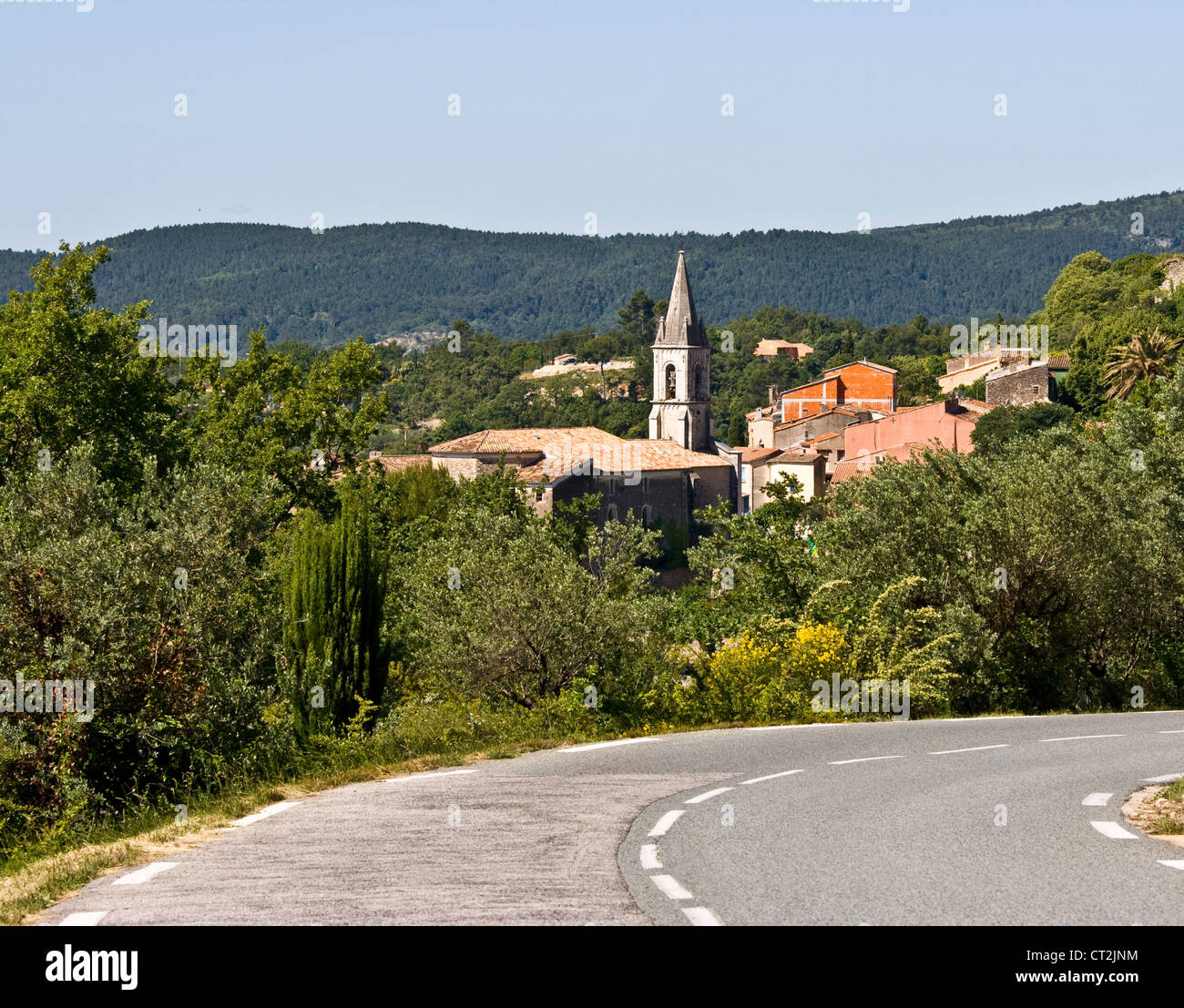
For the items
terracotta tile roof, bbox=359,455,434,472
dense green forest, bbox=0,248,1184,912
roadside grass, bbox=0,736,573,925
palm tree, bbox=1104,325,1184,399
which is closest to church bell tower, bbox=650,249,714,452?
terracotta tile roof, bbox=359,455,434,472

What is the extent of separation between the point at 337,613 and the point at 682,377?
97.4 m

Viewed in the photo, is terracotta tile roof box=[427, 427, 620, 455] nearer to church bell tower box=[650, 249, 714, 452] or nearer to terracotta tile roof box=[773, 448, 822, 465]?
terracotta tile roof box=[773, 448, 822, 465]

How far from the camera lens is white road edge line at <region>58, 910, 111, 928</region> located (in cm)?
638

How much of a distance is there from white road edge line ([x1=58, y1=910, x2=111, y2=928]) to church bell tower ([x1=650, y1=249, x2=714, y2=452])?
10876 centimetres

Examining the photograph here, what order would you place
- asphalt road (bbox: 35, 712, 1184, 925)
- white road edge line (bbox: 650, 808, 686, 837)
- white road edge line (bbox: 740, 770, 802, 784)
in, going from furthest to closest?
white road edge line (bbox: 740, 770, 802, 784)
white road edge line (bbox: 650, 808, 686, 837)
asphalt road (bbox: 35, 712, 1184, 925)

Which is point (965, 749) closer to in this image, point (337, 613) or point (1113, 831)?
point (1113, 831)

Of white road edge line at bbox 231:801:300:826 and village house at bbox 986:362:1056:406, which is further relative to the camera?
village house at bbox 986:362:1056:406

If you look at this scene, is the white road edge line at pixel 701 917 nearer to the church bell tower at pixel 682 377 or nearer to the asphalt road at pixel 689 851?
the asphalt road at pixel 689 851

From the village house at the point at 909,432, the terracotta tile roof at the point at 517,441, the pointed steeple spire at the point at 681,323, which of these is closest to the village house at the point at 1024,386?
the village house at the point at 909,432

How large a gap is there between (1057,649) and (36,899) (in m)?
21.2

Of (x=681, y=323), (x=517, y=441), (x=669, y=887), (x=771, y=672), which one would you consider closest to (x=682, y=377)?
(x=681, y=323)

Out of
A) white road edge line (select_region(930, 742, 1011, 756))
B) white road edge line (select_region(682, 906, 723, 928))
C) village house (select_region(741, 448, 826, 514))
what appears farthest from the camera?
village house (select_region(741, 448, 826, 514))

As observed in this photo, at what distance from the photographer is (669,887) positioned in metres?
7.02
